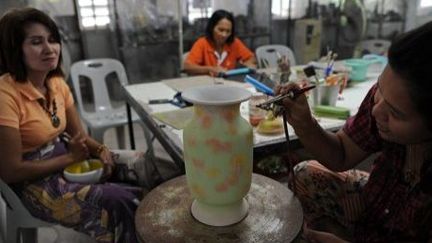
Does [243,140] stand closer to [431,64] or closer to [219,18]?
[431,64]

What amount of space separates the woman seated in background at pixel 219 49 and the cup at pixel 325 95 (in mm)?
1075

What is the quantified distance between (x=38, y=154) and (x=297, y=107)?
1.01 metres

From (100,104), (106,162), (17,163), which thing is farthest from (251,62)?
(17,163)

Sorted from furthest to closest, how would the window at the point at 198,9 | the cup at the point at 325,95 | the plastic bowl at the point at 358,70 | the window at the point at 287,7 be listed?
the window at the point at 287,7 < the window at the point at 198,9 < the plastic bowl at the point at 358,70 < the cup at the point at 325,95

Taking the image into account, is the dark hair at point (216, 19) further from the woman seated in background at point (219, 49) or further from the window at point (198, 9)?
the window at point (198, 9)

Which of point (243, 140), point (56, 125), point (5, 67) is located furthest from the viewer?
point (56, 125)

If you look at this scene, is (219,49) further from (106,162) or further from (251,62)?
(106,162)

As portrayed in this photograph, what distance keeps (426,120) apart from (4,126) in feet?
4.21

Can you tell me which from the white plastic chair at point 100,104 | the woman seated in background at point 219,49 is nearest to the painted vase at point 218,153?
the white plastic chair at point 100,104

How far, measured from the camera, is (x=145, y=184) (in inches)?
63.8

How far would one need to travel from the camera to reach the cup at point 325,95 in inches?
63.6

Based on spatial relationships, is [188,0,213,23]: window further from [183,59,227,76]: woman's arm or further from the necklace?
the necklace

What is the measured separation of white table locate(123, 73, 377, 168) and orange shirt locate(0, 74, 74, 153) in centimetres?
40

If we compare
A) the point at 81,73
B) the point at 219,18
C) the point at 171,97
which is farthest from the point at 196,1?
the point at 171,97
